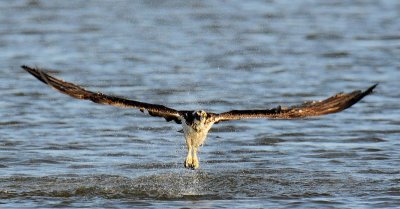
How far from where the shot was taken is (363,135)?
15.3 m

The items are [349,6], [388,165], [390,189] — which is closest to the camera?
[390,189]

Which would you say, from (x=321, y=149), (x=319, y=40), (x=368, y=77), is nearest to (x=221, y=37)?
(x=319, y=40)

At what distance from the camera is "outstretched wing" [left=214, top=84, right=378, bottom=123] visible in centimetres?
1051

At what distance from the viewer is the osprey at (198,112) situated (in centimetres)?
1023

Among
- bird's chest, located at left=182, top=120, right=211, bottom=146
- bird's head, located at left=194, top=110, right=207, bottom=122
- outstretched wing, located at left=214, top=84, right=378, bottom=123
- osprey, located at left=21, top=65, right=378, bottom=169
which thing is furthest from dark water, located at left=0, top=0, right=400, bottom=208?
outstretched wing, located at left=214, top=84, right=378, bottom=123

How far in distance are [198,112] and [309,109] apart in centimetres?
105

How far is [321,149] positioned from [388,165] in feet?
4.12

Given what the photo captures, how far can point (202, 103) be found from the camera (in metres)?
17.2

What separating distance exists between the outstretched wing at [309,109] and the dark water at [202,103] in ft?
3.63

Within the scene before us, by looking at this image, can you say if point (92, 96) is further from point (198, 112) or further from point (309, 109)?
point (309, 109)

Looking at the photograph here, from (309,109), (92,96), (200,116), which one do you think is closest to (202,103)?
(200,116)

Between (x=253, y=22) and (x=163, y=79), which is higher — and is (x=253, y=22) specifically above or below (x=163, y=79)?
above

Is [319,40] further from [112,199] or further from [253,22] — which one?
[112,199]

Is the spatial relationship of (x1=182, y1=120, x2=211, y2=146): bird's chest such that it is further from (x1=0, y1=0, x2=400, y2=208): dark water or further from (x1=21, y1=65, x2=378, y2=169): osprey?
(x1=0, y1=0, x2=400, y2=208): dark water
